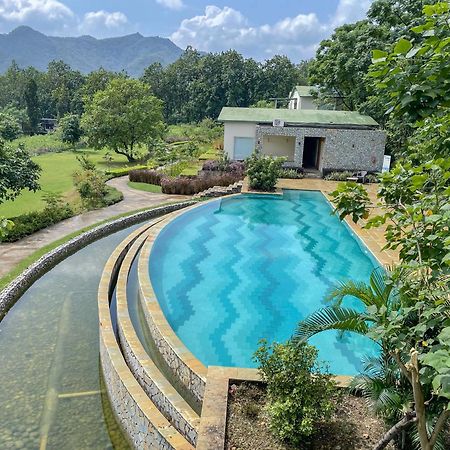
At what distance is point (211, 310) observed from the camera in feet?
31.4

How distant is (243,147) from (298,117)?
4.04 meters

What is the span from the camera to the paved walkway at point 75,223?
12.9 meters

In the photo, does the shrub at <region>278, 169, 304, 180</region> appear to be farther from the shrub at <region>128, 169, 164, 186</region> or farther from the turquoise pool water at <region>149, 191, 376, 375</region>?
the shrub at <region>128, 169, 164, 186</region>

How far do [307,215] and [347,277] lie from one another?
6.70 metres

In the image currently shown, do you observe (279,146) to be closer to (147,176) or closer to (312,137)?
(312,137)

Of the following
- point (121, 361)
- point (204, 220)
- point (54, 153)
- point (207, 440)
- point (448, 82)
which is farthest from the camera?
point (54, 153)

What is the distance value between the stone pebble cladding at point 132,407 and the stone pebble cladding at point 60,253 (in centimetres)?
327

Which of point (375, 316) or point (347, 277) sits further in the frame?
point (347, 277)

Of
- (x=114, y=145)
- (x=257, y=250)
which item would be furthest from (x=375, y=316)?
(x=114, y=145)

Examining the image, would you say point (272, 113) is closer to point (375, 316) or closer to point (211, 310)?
point (211, 310)

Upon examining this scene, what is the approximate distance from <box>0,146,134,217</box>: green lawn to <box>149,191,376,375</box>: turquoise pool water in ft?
25.4

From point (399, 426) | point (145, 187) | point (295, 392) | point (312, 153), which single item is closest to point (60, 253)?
point (295, 392)

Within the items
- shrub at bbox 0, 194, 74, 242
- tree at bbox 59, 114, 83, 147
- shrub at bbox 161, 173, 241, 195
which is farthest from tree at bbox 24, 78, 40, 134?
shrub at bbox 0, 194, 74, 242

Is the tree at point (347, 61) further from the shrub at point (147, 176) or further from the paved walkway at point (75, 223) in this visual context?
the paved walkway at point (75, 223)
